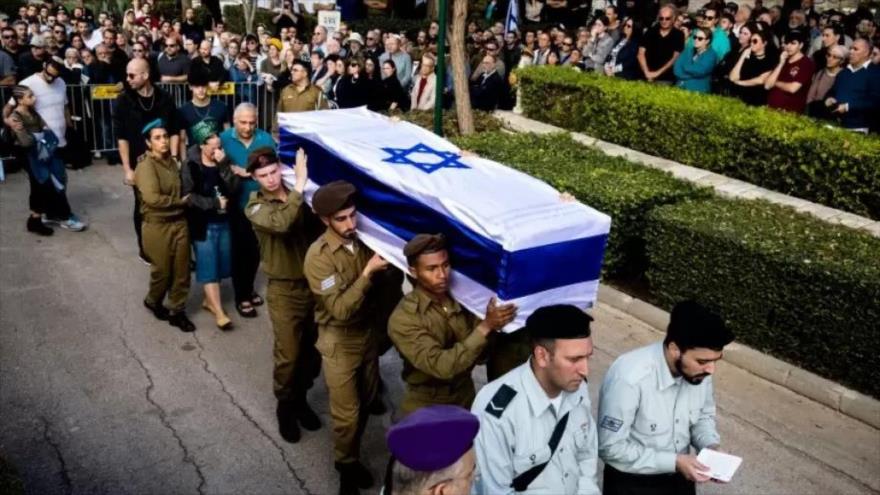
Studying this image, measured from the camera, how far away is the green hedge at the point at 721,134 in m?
8.21

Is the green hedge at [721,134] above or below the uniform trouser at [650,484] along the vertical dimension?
above

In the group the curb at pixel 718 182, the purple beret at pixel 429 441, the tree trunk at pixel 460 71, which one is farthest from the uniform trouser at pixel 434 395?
the tree trunk at pixel 460 71

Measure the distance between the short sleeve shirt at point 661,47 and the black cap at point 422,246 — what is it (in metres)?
8.47

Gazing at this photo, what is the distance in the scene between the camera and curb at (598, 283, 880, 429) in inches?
235

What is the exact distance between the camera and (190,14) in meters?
18.7

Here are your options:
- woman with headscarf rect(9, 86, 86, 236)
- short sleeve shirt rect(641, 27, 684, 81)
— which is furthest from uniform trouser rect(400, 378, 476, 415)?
short sleeve shirt rect(641, 27, 684, 81)

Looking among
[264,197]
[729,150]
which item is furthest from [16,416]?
[729,150]

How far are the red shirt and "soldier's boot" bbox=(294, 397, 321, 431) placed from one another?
701 centimetres

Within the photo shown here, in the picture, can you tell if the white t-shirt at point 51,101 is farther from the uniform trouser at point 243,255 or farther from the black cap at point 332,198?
the black cap at point 332,198

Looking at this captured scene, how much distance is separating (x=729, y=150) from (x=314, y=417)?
581 cm

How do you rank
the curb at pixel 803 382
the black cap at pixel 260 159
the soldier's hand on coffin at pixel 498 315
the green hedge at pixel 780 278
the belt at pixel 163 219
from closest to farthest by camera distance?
the soldier's hand on coffin at pixel 498 315 → the black cap at pixel 260 159 → the curb at pixel 803 382 → the green hedge at pixel 780 278 → the belt at pixel 163 219

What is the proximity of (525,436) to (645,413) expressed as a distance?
2.05ft

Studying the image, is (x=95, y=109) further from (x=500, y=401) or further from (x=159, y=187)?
(x=500, y=401)

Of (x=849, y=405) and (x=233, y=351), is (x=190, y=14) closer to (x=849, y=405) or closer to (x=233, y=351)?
(x=233, y=351)
